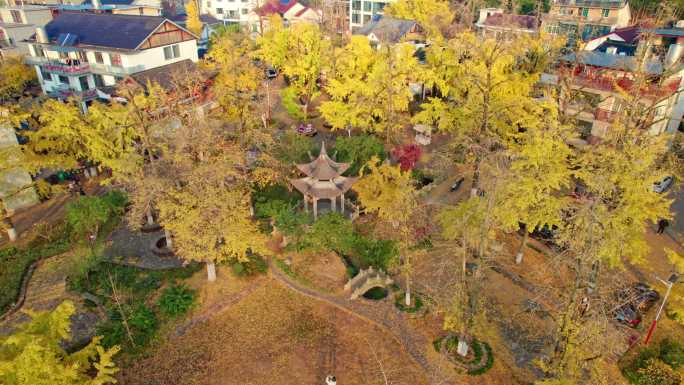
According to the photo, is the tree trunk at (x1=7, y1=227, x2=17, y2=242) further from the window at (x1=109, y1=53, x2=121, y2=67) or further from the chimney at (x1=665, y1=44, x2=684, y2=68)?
the chimney at (x1=665, y1=44, x2=684, y2=68)

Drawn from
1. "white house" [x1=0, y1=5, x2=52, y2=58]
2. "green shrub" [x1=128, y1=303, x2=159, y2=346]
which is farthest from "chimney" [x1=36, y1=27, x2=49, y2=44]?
"green shrub" [x1=128, y1=303, x2=159, y2=346]

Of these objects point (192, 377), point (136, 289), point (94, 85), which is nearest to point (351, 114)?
point (136, 289)

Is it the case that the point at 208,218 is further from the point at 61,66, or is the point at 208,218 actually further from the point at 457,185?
the point at 61,66

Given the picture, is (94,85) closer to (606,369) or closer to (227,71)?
(227,71)

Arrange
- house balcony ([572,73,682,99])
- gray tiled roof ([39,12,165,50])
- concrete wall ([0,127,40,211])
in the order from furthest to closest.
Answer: gray tiled roof ([39,12,165,50]) < house balcony ([572,73,682,99]) < concrete wall ([0,127,40,211])

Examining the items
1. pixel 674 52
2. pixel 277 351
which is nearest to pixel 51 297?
pixel 277 351

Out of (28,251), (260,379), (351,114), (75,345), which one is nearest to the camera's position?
(260,379)
